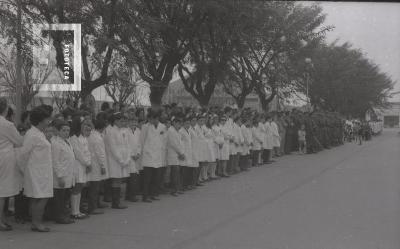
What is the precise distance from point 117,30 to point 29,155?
683cm

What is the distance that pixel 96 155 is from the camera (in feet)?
30.4

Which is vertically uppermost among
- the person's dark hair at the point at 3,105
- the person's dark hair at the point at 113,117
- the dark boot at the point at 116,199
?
the person's dark hair at the point at 3,105

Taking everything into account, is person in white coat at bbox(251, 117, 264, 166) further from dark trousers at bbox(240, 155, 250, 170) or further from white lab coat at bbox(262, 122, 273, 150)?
dark trousers at bbox(240, 155, 250, 170)

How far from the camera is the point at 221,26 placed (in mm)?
18906

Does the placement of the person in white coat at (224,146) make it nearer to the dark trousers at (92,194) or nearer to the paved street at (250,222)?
the paved street at (250,222)

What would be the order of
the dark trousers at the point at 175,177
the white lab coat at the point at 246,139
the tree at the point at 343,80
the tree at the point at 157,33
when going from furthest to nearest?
the tree at the point at 343,80 < the white lab coat at the point at 246,139 < the tree at the point at 157,33 < the dark trousers at the point at 175,177

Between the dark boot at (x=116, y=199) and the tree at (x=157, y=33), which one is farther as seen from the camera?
the tree at (x=157, y=33)

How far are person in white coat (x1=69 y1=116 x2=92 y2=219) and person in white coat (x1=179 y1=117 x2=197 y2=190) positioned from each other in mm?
3094

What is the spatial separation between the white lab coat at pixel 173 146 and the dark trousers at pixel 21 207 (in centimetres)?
339

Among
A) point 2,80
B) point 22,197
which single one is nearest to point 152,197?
point 22,197

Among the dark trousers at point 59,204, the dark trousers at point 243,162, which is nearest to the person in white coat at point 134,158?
the dark trousers at point 59,204

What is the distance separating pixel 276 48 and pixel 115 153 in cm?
1799

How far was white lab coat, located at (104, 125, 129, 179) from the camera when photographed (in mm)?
9711

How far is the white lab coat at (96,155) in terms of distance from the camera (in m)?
9.21
